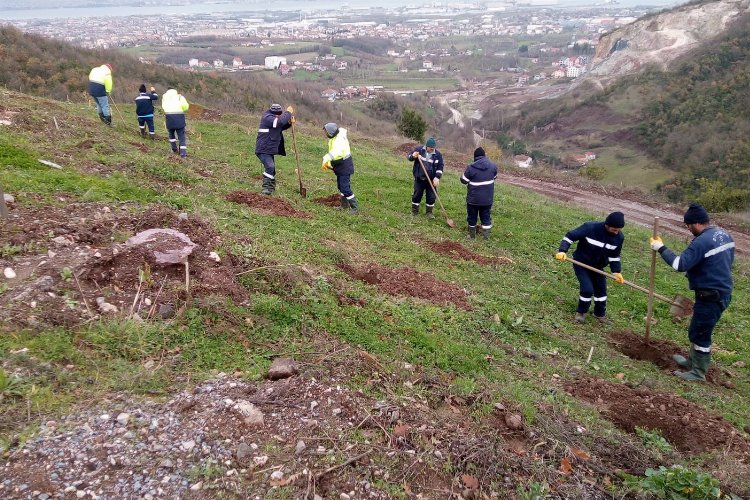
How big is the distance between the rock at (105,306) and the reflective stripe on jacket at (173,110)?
824 centimetres

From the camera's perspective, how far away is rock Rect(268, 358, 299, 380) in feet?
14.4

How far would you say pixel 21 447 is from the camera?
3.18 metres

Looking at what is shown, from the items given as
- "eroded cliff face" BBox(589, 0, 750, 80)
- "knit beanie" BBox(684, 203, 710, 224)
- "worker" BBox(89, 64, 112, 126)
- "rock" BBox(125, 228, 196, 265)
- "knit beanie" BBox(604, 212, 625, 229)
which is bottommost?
"knit beanie" BBox(604, 212, 625, 229)

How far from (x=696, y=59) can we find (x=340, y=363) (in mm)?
76110

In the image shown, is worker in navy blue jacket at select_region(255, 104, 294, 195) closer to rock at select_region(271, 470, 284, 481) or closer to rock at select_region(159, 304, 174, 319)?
rock at select_region(159, 304, 174, 319)

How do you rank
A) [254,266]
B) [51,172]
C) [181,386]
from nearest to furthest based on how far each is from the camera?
[181,386] → [254,266] → [51,172]

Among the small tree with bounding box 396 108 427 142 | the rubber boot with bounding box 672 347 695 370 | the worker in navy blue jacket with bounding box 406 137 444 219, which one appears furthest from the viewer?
the small tree with bounding box 396 108 427 142

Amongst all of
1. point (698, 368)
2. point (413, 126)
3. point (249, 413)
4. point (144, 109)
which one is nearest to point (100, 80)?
point (144, 109)

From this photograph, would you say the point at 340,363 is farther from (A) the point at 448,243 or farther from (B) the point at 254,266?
(A) the point at 448,243

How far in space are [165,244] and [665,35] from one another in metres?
94.2

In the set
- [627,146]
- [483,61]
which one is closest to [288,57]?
[483,61]

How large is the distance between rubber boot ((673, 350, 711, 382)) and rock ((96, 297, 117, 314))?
709cm

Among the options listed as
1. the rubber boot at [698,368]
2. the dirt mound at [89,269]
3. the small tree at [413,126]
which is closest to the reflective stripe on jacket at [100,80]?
the dirt mound at [89,269]

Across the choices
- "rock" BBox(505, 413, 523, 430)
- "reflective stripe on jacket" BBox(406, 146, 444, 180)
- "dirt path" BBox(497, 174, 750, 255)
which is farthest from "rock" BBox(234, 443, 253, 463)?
"dirt path" BBox(497, 174, 750, 255)
